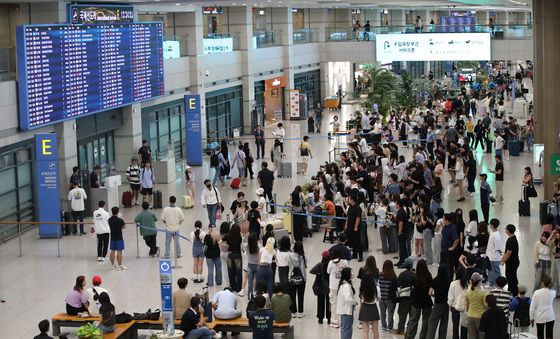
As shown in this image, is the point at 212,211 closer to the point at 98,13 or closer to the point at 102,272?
the point at 102,272

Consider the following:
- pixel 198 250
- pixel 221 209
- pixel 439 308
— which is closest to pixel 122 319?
pixel 198 250

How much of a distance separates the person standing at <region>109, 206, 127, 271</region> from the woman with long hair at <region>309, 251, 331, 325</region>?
557cm

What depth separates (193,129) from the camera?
117ft

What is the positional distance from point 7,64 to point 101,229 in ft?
18.8

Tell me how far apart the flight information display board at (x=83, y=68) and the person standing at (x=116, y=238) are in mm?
5142

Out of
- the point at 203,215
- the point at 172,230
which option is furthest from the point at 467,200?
the point at 172,230

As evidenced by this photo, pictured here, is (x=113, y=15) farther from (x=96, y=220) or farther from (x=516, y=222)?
(x=516, y=222)

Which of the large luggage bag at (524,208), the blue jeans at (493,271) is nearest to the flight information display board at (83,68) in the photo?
the large luggage bag at (524,208)

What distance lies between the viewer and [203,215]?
2673 centimetres

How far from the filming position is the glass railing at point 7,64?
80.2 feet

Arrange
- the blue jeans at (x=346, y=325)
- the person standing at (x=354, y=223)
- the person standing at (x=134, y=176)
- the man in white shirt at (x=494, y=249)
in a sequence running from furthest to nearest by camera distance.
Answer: the person standing at (x=134, y=176) < the person standing at (x=354, y=223) < the man in white shirt at (x=494, y=249) < the blue jeans at (x=346, y=325)

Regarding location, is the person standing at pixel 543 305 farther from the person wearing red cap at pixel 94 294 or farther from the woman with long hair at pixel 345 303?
the person wearing red cap at pixel 94 294

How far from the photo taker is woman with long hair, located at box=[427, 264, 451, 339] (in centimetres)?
1495

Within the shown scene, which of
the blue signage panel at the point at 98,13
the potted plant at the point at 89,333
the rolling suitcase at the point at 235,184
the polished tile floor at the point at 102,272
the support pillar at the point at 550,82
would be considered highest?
the blue signage panel at the point at 98,13
